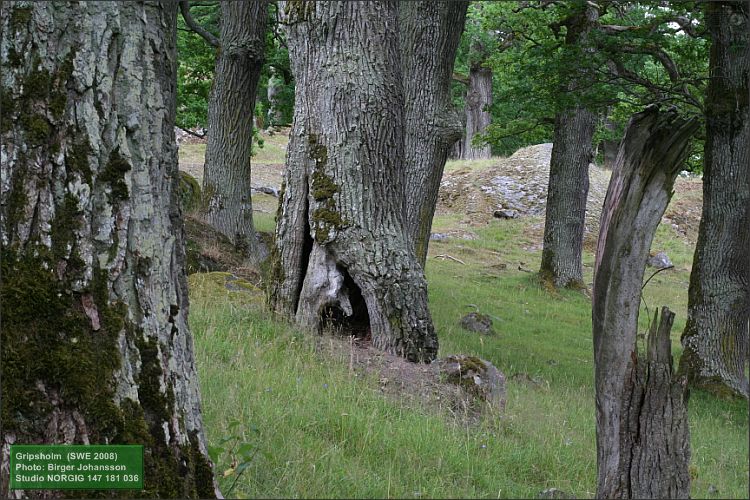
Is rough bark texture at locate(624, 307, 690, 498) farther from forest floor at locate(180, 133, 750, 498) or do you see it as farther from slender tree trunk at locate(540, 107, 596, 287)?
slender tree trunk at locate(540, 107, 596, 287)

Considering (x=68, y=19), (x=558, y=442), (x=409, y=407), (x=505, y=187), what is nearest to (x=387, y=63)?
(x=409, y=407)

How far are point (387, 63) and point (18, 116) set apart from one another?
4.75 m

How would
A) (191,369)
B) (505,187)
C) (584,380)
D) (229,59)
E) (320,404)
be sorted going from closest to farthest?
(191,369)
(320,404)
(584,380)
(229,59)
(505,187)

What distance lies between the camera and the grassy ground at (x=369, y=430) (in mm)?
4129

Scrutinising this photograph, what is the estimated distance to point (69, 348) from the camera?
3.22m

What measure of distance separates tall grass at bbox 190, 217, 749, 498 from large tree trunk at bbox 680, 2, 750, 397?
3.59 feet

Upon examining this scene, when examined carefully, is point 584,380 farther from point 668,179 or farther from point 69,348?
point 69,348

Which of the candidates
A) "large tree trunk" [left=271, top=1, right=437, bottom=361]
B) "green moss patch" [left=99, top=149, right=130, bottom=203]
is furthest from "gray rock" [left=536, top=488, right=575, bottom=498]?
"large tree trunk" [left=271, top=1, right=437, bottom=361]

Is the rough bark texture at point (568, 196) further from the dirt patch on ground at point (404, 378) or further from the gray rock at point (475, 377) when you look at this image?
the dirt patch on ground at point (404, 378)

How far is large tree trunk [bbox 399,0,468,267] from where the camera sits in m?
10.6

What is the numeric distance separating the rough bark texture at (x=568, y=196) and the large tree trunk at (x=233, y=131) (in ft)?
25.2

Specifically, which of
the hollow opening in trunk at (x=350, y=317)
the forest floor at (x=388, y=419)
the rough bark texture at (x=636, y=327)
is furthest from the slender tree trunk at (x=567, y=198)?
the rough bark texture at (x=636, y=327)

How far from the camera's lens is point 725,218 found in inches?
425

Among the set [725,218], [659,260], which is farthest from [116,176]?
[659,260]
